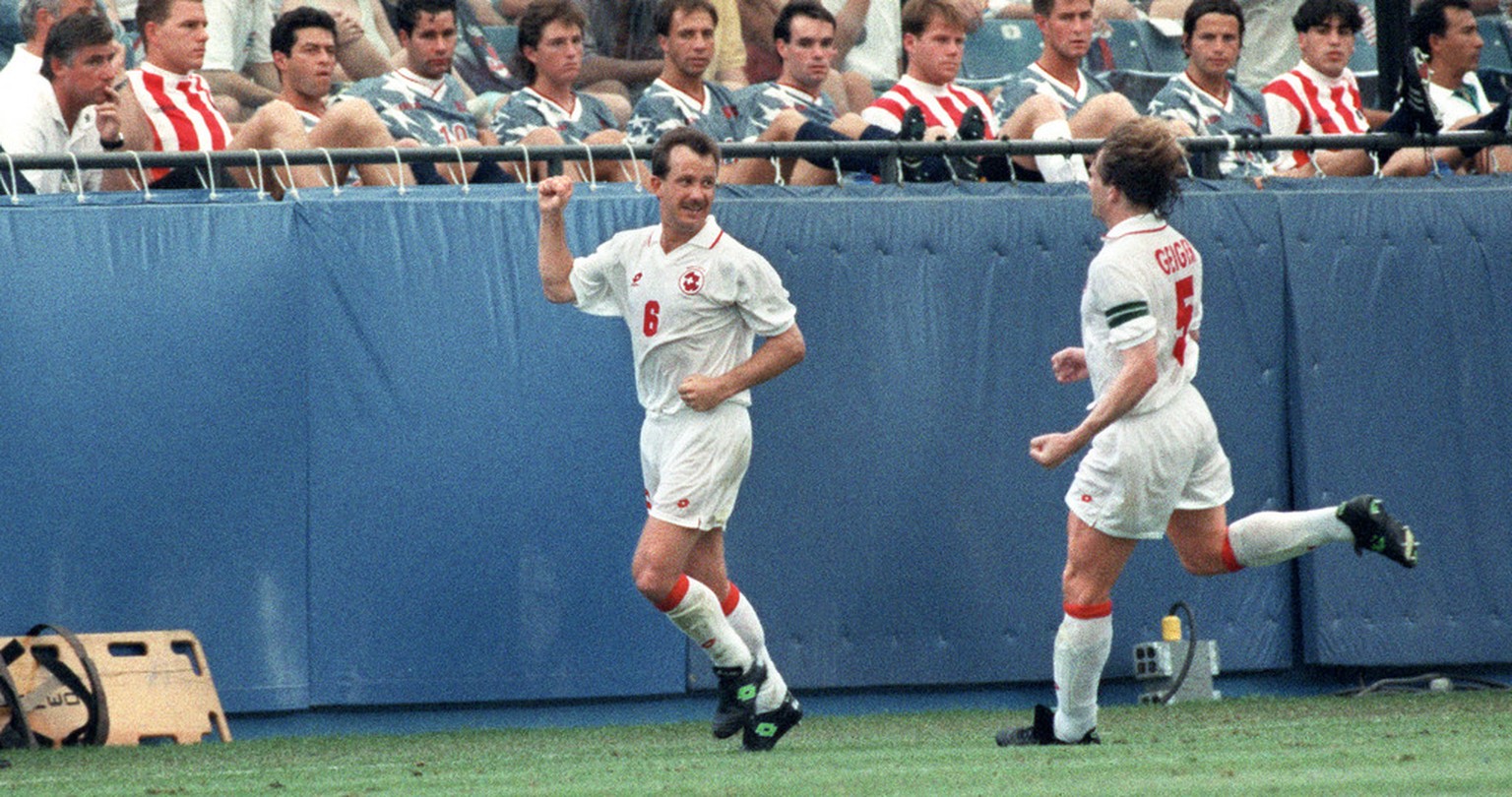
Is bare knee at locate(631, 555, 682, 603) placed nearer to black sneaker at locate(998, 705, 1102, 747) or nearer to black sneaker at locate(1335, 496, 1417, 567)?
black sneaker at locate(998, 705, 1102, 747)

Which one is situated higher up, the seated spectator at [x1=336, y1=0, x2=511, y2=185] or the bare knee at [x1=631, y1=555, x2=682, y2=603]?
the seated spectator at [x1=336, y1=0, x2=511, y2=185]

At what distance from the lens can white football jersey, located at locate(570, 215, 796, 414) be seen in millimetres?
7855

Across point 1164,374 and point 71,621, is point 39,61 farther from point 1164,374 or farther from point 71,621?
point 1164,374

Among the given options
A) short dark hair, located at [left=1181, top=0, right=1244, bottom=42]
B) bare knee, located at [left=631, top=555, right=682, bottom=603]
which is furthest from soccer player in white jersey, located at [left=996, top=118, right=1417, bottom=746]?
short dark hair, located at [left=1181, top=0, right=1244, bottom=42]

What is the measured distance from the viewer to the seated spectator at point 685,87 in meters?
10.5

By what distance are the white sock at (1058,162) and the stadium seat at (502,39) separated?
137 inches

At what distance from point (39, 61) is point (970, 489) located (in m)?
4.32

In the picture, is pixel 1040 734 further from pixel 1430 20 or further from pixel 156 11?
pixel 1430 20

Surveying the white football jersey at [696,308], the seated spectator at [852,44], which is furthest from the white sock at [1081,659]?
the seated spectator at [852,44]

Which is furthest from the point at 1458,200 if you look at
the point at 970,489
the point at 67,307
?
the point at 67,307

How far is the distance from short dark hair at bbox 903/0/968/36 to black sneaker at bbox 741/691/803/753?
4410mm

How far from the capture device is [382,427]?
9227 millimetres

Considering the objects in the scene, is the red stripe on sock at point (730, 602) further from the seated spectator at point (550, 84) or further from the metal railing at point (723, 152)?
the seated spectator at point (550, 84)

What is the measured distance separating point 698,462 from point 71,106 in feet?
11.2
